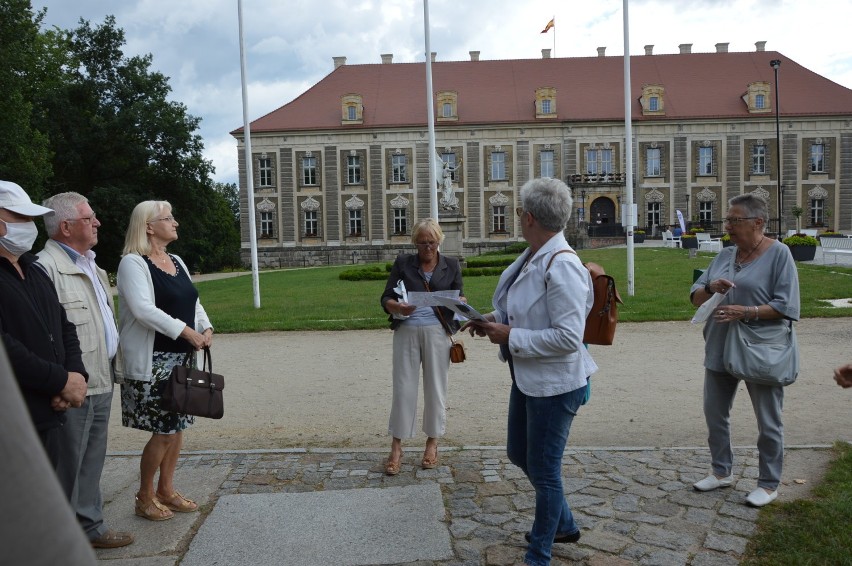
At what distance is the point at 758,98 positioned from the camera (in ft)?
166

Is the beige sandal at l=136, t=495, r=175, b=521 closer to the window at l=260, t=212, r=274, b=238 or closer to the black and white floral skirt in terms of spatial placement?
the black and white floral skirt

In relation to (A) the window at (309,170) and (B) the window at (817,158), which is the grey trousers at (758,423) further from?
(B) the window at (817,158)

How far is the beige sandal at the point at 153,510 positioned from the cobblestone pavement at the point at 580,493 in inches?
9.6

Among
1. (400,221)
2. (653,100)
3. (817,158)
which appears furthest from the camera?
(400,221)

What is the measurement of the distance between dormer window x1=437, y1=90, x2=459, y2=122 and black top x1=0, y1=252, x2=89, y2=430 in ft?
162

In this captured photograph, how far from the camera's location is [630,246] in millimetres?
16547

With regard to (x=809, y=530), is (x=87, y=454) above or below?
above

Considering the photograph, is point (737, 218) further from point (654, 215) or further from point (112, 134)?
point (654, 215)

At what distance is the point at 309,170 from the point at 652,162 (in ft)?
82.8

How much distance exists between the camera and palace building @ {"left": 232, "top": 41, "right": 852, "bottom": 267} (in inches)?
2021

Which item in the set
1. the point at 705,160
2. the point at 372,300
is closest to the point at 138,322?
the point at 372,300

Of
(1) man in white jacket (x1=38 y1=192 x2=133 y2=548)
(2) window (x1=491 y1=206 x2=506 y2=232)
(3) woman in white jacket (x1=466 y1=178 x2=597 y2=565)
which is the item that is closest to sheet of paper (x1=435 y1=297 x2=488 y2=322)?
(3) woman in white jacket (x1=466 y1=178 x2=597 y2=565)

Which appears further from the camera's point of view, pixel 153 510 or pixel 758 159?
pixel 758 159

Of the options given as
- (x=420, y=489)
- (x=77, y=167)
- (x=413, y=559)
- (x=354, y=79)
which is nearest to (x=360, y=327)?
(x=420, y=489)
